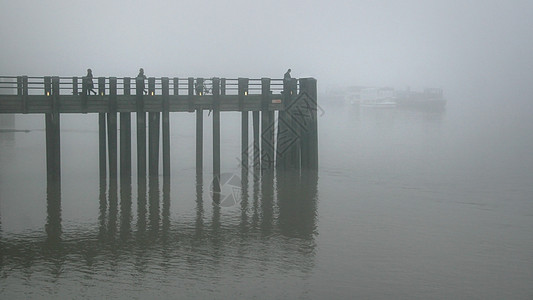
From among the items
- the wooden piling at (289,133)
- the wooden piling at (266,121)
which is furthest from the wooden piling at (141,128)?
the wooden piling at (289,133)

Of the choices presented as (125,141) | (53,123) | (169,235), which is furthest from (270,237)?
(53,123)

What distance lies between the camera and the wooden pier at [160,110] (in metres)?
30.5

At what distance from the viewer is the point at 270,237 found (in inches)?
935

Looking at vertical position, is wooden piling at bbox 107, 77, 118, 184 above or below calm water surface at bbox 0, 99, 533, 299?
above

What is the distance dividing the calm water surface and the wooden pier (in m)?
1.34

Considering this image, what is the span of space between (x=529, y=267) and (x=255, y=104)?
57.0 ft

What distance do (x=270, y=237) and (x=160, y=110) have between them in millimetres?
11794

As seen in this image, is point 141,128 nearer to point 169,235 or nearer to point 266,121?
point 266,121

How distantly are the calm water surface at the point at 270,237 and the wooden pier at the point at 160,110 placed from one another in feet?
4.38

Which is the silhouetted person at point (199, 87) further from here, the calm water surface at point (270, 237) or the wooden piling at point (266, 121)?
the calm water surface at point (270, 237)

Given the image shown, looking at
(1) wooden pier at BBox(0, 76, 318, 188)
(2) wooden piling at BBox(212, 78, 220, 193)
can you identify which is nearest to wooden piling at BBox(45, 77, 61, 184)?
(1) wooden pier at BBox(0, 76, 318, 188)

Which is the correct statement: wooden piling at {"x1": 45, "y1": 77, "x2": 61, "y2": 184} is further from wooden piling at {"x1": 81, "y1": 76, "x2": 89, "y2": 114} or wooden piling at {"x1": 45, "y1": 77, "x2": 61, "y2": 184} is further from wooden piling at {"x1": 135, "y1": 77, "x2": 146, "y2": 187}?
wooden piling at {"x1": 135, "y1": 77, "x2": 146, "y2": 187}

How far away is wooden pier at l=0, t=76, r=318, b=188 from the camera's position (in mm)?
30547

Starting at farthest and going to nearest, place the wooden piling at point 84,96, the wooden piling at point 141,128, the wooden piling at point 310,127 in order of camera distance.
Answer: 1. the wooden piling at point 310,127
2. the wooden piling at point 141,128
3. the wooden piling at point 84,96
